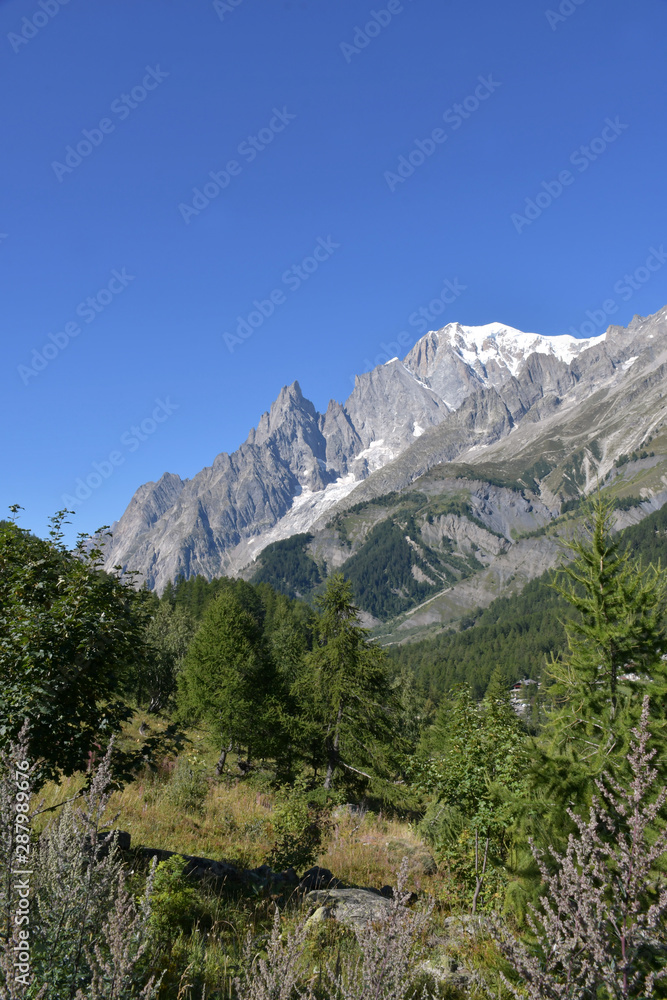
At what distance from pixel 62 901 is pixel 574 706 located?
11.0 meters

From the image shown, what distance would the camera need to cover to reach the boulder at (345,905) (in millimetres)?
7375

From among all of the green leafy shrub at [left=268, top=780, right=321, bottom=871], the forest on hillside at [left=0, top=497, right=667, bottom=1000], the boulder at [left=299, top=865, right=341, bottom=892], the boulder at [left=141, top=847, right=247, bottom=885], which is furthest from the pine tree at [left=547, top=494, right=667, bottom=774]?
the boulder at [left=141, top=847, right=247, bottom=885]

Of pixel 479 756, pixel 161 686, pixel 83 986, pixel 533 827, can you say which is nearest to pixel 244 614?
pixel 161 686

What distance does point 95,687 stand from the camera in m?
8.17

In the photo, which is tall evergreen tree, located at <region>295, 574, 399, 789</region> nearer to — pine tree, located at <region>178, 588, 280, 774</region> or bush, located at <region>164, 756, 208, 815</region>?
pine tree, located at <region>178, 588, 280, 774</region>

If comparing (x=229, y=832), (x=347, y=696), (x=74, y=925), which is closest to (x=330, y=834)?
(x=229, y=832)

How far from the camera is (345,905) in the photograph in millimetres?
8078

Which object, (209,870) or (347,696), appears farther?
(347,696)

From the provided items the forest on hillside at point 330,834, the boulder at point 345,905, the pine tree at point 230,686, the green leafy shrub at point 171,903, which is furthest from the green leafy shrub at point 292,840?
the pine tree at point 230,686

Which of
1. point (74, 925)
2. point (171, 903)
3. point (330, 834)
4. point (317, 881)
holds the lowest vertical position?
point (330, 834)

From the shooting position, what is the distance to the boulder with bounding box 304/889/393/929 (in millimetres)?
7375

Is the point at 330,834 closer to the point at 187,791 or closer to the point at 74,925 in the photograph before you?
the point at 187,791

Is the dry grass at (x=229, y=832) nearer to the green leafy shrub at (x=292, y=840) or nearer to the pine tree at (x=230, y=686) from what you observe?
the green leafy shrub at (x=292, y=840)

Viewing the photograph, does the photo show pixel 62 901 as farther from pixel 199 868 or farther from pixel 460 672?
pixel 460 672
